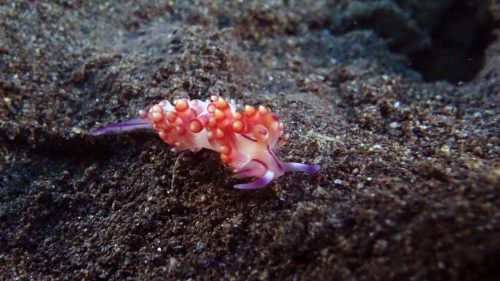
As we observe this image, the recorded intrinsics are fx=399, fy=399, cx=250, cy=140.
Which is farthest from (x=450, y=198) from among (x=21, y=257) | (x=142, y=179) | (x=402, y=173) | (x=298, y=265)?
(x=21, y=257)

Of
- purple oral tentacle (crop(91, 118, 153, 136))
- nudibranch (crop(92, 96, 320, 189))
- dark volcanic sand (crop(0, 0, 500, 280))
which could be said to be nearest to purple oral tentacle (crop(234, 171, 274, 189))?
nudibranch (crop(92, 96, 320, 189))

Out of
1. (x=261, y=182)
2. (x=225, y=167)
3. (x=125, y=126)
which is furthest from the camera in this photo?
(x=125, y=126)

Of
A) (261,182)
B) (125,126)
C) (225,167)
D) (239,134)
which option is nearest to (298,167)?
(261,182)

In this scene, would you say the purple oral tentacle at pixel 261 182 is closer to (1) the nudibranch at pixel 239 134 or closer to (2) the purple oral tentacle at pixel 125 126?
(1) the nudibranch at pixel 239 134

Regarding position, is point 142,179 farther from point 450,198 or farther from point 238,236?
point 450,198

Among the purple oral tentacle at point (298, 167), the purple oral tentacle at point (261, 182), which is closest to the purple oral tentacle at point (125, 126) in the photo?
the purple oral tentacle at point (261, 182)

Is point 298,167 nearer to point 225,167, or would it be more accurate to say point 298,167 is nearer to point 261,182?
point 261,182

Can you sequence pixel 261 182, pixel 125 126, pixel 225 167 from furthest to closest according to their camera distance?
pixel 125 126 → pixel 225 167 → pixel 261 182
